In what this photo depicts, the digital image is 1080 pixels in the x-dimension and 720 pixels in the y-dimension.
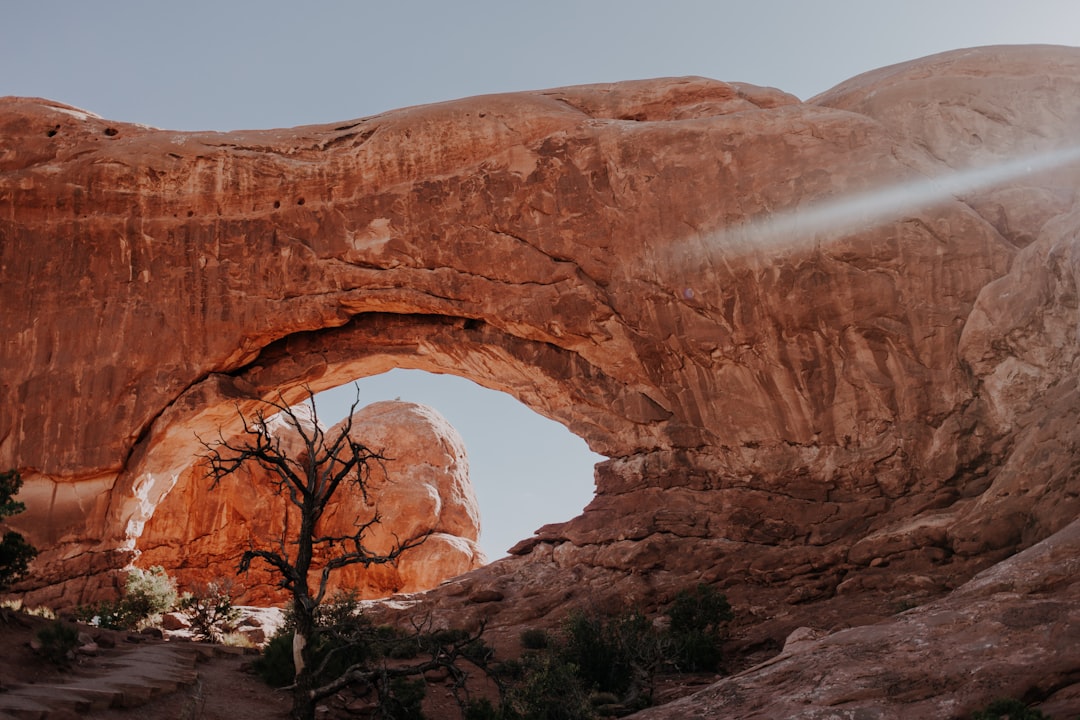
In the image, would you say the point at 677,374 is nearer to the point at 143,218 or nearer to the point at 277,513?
the point at 143,218

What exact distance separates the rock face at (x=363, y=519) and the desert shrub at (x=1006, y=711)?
2315 cm

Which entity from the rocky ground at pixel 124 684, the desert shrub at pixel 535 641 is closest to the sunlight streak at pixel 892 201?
the desert shrub at pixel 535 641

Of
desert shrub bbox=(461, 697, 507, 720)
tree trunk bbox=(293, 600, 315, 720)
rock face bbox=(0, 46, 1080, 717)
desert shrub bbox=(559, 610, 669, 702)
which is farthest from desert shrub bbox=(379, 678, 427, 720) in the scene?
rock face bbox=(0, 46, 1080, 717)

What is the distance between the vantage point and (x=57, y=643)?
41.4 feet

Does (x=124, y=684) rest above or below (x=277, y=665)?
above

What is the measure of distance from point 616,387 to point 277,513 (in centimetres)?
1695

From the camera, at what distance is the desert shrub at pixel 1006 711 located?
8.15m

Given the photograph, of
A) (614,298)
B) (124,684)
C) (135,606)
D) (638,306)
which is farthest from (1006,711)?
(135,606)

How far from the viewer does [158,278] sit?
78.8ft

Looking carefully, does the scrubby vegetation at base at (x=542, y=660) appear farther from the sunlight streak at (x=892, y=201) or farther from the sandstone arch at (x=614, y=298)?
the sunlight streak at (x=892, y=201)

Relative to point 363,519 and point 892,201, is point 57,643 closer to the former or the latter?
point 892,201

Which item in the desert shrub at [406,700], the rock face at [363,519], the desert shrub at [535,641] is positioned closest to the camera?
the desert shrub at [406,700]

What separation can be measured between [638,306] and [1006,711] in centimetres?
1372

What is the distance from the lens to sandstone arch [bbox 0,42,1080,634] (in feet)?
61.0
